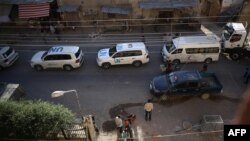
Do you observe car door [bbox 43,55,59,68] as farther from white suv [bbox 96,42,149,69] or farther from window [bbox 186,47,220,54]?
window [bbox 186,47,220,54]

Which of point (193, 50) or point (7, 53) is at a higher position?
point (193, 50)

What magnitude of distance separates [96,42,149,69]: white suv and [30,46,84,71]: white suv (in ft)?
5.63

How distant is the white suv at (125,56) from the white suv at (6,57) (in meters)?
7.08

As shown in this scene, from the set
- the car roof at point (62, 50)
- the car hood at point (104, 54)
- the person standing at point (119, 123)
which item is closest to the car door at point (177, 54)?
the car hood at point (104, 54)

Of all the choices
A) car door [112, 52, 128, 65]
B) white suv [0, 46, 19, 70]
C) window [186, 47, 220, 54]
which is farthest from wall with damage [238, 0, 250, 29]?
white suv [0, 46, 19, 70]

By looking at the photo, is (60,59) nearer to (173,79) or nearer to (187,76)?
(173,79)

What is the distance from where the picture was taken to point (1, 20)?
26.0 meters

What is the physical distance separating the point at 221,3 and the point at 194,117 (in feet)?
43.4

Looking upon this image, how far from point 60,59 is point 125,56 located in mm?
4868

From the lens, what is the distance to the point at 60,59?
69.7 feet

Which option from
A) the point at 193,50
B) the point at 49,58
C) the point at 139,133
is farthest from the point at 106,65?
the point at 139,133

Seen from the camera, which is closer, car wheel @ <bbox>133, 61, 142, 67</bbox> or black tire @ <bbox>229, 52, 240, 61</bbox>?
car wheel @ <bbox>133, 61, 142, 67</bbox>

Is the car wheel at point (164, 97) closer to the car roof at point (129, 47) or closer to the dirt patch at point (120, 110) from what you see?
Answer: the dirt patch at point (120, 110)

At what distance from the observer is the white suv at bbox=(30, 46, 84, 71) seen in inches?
833
